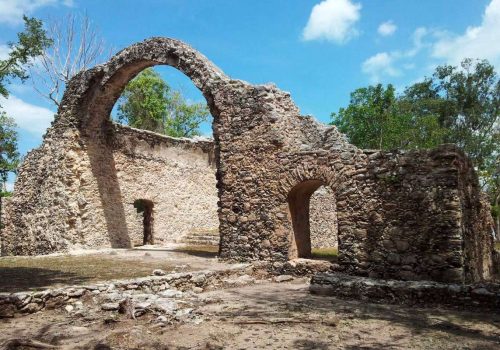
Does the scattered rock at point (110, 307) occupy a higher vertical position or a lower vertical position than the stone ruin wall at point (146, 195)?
lower

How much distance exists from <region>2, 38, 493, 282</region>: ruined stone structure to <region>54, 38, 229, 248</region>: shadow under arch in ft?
0.13

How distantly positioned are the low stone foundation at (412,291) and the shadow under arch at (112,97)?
190 inches

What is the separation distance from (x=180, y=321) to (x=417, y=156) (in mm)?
5513

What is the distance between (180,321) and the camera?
5594 mm

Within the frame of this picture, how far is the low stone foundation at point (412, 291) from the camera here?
20.7ft

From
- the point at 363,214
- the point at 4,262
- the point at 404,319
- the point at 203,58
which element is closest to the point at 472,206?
the point at 363,214

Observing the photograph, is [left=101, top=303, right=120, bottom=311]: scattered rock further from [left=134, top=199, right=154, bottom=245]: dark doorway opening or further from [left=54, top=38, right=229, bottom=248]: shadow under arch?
[left=134, top=199, right=154, bottom=245]: dark doorway opening

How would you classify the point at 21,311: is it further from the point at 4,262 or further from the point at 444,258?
the point at 444,258

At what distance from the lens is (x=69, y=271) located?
8914mm

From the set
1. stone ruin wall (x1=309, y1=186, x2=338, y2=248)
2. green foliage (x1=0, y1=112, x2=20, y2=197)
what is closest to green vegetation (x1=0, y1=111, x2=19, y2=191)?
green foliage (x1=0, y1=112, x2=20, y2=197)

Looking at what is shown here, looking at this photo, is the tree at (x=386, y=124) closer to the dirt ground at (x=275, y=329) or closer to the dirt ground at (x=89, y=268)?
the dirt ground at (x=89, y=268)

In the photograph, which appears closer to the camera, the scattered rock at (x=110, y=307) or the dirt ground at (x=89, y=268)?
the scattered rock at (x=110, y=307)

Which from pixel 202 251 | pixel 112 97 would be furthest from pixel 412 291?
pixel 112 97

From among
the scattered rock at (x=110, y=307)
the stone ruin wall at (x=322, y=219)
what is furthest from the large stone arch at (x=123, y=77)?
the stone ruin wall at (x=322, y=219)
